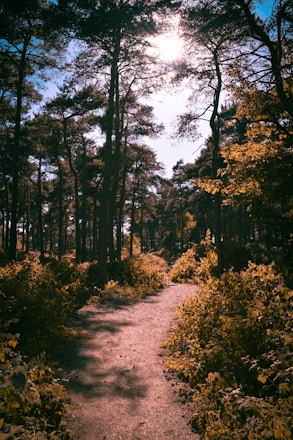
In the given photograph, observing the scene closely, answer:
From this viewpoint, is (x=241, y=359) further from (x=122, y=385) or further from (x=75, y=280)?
(x=75, y=280)

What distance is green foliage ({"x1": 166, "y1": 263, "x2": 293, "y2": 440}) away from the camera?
3.29 m

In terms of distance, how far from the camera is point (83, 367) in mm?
6012

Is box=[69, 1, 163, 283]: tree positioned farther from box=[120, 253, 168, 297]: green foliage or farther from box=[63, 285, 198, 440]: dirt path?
box=[63, 285, 198, 440]: dirt path

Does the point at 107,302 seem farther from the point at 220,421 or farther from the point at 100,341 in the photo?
the point at 220,421

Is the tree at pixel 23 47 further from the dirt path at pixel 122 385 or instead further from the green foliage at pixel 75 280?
the dirt path at pixel 122 385

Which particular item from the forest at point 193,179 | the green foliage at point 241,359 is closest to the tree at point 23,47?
the forest at point 193,179

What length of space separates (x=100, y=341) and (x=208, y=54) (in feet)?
45.2

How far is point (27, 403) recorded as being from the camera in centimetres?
298

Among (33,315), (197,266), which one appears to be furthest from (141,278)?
(33,315)

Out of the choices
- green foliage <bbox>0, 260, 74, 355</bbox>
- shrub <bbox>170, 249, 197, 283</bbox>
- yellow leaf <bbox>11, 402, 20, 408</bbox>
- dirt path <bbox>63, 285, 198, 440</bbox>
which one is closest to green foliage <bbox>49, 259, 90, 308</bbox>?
dirt path <bbox>63, 285, 198, 440</bbox>

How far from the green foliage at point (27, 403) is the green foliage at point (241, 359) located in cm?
196

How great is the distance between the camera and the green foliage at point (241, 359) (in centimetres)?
329

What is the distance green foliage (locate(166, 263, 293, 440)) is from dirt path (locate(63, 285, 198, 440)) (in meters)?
0.44

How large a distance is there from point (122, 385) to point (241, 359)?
8.74ft
